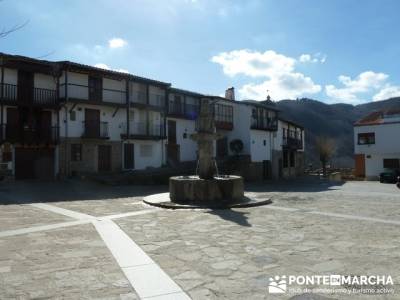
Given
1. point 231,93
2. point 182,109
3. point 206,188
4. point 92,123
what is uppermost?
point 231,93

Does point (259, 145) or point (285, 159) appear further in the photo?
point (285, 159)

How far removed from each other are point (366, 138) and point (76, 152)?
28993 millimetres

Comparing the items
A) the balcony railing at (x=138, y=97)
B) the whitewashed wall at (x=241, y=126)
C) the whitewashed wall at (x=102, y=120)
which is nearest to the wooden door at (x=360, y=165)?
the whitewashed wall at (x=241, y=126)

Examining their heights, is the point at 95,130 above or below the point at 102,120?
below

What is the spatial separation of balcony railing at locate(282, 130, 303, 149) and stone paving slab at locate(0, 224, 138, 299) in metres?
39.2

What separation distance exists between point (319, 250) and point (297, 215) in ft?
14.3

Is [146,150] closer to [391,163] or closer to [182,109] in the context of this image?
[182,109]

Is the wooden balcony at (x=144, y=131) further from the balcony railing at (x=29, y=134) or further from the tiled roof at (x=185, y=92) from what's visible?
the balcony railing at (x=29, y=134)

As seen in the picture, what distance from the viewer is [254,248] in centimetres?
700

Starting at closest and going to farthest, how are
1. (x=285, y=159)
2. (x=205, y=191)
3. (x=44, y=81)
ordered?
(x=205, y=191)
(x=44, y=81)
(x=285, y=159)

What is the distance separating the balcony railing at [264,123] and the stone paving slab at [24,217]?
2758 cm

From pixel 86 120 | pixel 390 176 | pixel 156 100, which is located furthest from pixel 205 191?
pixel 390 176

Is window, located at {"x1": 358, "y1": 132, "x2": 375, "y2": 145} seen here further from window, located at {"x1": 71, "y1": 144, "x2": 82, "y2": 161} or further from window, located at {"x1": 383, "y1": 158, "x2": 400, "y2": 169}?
window, located at {"x1": 71, "y1": 144, "x2": 82, "y2": 161}

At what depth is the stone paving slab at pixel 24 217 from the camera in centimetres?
948
